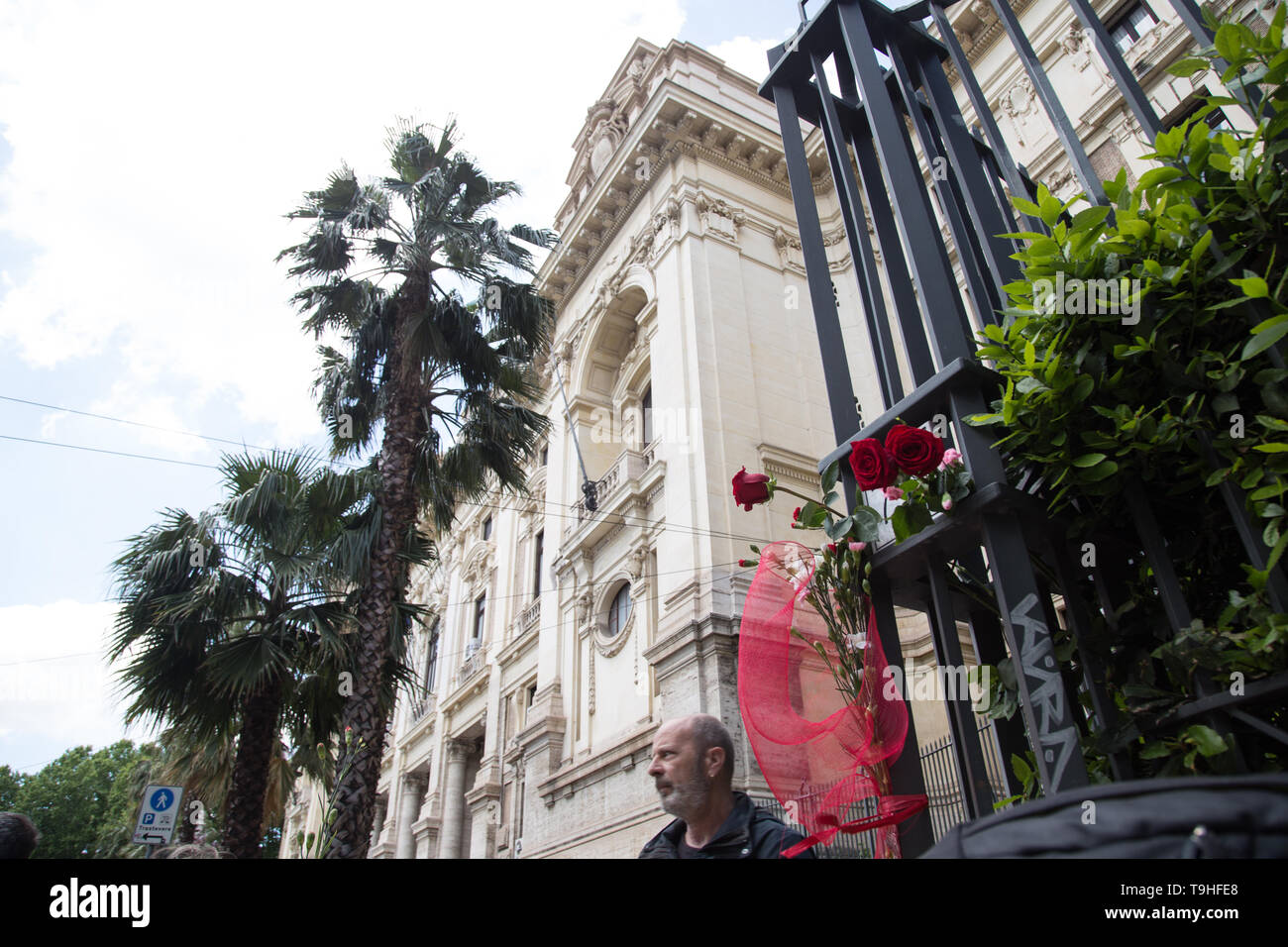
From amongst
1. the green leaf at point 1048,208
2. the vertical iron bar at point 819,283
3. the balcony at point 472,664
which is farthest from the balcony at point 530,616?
the green leaf at point 1048,208

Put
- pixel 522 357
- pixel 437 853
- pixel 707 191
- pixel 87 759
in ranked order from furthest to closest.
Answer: pixel 87 759, pixel 437 853, pixel 707 191, pixel 522 357

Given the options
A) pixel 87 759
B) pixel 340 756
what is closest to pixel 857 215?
pixel 340 756

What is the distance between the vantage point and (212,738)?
10.2 metres

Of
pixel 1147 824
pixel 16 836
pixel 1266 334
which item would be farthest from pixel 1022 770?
pixel 16 836

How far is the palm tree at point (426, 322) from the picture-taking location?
1148 centimetres

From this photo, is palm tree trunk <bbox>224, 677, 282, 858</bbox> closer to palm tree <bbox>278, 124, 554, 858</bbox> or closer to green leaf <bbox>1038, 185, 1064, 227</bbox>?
palm tree <bbox>278, 124, 554, 858</bbox>

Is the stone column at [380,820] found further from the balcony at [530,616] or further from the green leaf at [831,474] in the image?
the green leaf at [831,474]

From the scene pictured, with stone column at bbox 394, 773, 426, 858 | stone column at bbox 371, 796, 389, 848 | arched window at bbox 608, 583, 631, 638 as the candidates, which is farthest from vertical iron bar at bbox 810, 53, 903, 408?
stone column at bbox 371, 796, 389, 848

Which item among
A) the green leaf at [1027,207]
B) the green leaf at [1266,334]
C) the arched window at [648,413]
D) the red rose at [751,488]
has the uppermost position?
the arched window at [648,413]

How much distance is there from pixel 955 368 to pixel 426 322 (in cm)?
963

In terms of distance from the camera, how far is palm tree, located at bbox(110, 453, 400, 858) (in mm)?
9555

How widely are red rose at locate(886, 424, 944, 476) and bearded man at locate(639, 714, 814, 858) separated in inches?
44.8
